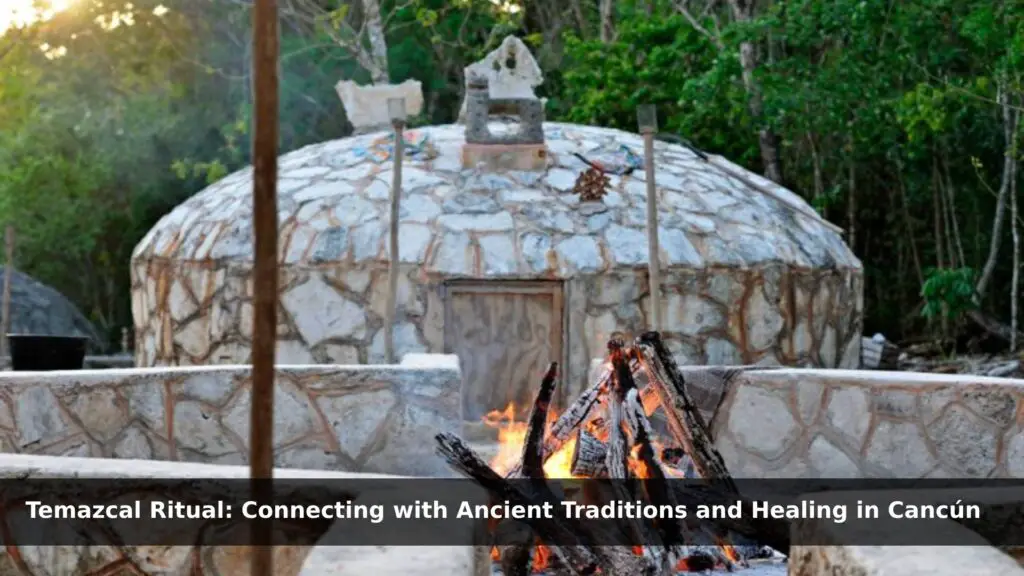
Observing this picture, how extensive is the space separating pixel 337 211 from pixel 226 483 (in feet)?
25.9

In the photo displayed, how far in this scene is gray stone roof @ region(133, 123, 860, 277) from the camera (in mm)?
11016

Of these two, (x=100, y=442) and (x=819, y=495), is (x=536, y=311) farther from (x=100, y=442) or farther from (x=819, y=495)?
(x=819, y=495)

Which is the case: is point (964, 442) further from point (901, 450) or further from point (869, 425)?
point (869, 425)

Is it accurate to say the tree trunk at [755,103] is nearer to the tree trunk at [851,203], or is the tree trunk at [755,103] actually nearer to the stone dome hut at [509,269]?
the tree trunk at [851,203]

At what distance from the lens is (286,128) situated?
21.4 m

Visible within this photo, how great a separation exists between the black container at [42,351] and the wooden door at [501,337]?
285cm

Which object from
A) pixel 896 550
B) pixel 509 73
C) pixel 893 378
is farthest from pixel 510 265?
pixel 896 550

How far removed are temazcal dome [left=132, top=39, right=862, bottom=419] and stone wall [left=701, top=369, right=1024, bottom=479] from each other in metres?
4.23

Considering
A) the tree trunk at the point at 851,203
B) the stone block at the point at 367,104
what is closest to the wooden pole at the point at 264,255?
the stone block at the point at 367,104

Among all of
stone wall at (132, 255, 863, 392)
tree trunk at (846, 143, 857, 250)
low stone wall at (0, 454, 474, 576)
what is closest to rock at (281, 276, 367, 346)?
stone wall at (132, 255, 863, 392)

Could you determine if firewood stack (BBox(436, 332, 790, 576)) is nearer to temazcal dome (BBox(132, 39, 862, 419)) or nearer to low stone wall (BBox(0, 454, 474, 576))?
low stone wall (BBox(0, 454, 474, 576))

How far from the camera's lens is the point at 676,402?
5.11 m

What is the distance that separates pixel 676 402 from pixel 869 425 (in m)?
1.51

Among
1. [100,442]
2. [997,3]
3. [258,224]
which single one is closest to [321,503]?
[258,224]
